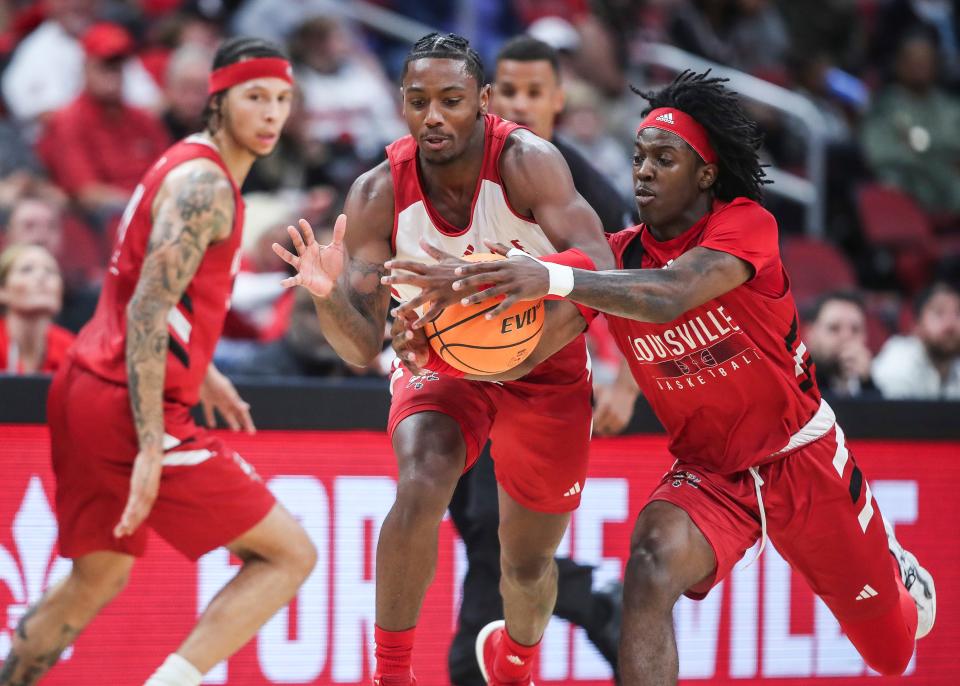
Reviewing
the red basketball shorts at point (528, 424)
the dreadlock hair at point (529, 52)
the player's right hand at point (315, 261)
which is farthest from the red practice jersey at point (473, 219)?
the dreadlock hair at point (529, 52)

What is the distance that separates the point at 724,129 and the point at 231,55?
1898 millimetres

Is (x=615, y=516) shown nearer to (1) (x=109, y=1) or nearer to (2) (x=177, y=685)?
(2) (x=177, y=685)

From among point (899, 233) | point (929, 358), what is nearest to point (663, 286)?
point (929, 358)

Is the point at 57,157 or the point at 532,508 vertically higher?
the point at 57,157

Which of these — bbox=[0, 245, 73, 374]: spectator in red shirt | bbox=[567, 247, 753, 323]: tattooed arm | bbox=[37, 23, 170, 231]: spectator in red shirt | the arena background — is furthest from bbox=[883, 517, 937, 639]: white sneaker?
bbox=[37, 23, 170, 231]: spectator in red shirt

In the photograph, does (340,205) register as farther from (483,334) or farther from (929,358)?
(483,334)

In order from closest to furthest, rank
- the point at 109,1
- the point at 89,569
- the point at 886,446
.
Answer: the point at 89,569
the point at 886,446
the point at 109,1

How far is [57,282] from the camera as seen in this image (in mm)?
6324

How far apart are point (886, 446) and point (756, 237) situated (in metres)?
2.13

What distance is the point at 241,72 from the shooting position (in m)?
5.16

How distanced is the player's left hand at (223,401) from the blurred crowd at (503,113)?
3.99ft

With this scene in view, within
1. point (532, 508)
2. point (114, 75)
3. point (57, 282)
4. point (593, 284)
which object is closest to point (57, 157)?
point (114, 75)

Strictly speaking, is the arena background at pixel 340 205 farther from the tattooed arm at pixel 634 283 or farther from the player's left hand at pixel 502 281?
the player's left hand at pixel 502 281

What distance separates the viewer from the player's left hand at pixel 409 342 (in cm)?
409
